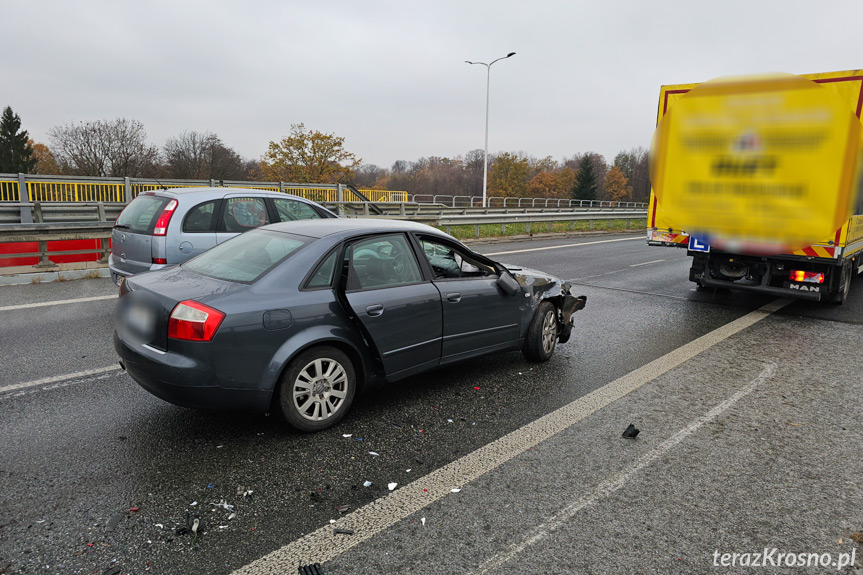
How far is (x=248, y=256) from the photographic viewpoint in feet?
13.6

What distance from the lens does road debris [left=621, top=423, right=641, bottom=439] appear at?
3.89 m

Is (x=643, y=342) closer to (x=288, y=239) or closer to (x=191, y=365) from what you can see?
(x=288, y=239)

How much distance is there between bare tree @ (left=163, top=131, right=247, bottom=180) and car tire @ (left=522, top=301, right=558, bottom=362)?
165ft

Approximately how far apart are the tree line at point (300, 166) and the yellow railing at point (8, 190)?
1810 centimetres

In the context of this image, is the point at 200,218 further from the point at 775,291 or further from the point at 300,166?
the point at 300,166

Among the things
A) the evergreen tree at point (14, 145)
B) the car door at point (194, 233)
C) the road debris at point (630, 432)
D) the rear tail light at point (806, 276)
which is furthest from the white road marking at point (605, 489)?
the evergreen tree at point (14, 145)

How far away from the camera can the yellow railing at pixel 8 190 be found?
15.4 metres

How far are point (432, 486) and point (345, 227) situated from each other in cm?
213

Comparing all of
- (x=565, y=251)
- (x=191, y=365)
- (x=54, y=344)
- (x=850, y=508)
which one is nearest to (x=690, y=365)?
(x=850, y=508)

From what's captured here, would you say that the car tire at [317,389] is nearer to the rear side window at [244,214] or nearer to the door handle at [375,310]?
the door handle at [375,310]

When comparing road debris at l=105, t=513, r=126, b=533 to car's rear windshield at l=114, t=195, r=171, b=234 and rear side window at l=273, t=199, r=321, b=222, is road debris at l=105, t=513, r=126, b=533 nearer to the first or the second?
car's rear windshield at l=114, t=195, r=171, b=234

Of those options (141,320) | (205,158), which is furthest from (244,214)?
(205,158)

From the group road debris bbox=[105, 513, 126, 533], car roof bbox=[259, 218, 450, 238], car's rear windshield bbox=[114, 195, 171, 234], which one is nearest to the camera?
road debris bbox=[105, 513, 126, 533]

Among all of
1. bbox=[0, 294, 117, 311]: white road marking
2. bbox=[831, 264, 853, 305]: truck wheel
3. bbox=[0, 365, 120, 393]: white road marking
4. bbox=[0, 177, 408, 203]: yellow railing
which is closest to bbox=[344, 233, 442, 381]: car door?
bbox=[0, 365, 120, 393]: white road marking
